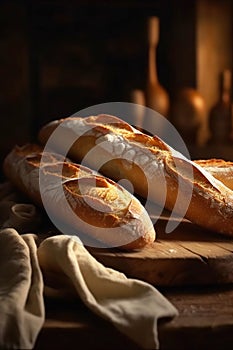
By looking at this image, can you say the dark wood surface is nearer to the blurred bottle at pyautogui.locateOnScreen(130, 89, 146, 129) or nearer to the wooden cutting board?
the wooden cutting board

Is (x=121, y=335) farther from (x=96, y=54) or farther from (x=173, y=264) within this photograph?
(x=96, y=54)

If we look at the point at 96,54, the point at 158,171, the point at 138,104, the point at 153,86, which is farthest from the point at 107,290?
the point at 96,54

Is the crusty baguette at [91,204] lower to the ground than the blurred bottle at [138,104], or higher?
higher

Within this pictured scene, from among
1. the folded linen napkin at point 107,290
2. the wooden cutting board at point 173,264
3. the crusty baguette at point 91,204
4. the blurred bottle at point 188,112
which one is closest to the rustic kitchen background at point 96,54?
the blurred bottle at point 188,112

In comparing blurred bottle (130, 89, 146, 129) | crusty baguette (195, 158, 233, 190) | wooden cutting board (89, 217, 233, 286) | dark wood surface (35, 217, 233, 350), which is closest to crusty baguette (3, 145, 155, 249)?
wooden cutting board (89, 217, 233, 286)

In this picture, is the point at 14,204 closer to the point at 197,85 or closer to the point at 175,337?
the point at 175,337

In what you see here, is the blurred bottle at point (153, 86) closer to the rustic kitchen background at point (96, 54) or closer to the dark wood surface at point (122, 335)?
the rustic kitchen background at point (96, 54)
